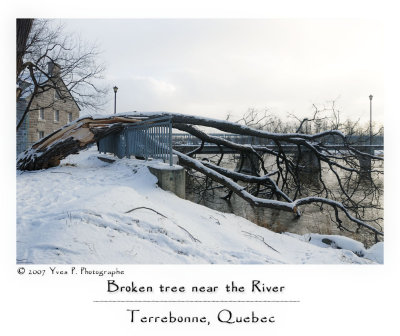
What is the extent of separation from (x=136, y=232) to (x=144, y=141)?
4276mm

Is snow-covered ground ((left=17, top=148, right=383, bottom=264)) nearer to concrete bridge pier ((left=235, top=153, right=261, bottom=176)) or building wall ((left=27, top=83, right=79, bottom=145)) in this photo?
concrete bridge pier ((left=235, top=153, right=261, bottom=176))

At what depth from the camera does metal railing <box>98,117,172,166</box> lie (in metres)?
6.75

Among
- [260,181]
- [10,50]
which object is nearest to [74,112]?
[260,181]

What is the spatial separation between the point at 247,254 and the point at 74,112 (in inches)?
1228

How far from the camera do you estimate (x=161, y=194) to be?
5859mm

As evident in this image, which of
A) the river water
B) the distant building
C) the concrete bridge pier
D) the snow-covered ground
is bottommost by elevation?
the river water

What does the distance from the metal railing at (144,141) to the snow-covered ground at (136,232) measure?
634mm

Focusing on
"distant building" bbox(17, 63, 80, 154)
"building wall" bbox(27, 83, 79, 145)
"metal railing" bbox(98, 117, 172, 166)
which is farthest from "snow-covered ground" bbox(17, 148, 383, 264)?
"building wall" bbox(27, 83, 79, 145)

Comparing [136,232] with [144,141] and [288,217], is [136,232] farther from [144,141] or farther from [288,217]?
[288,217]

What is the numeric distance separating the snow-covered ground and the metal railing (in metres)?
0.63

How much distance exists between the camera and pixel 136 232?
154 inches

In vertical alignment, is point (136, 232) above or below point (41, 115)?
below

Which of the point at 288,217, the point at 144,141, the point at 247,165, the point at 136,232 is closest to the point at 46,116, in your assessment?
the point at 247,165

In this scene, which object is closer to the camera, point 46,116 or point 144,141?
point 144,141
